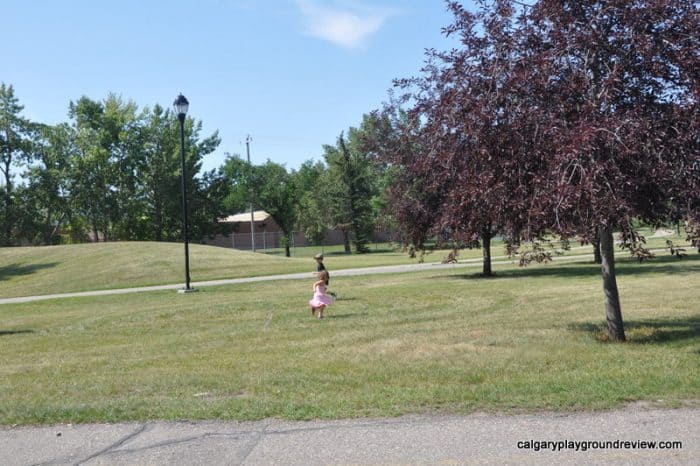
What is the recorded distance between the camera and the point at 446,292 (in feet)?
57.9

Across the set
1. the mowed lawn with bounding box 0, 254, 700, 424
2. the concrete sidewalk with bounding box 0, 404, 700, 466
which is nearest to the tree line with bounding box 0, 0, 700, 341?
the mowed lawn with bounding box 0, 254, 700, 424

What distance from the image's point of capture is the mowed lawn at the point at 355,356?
6.24 meters

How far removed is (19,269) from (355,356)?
29.4m

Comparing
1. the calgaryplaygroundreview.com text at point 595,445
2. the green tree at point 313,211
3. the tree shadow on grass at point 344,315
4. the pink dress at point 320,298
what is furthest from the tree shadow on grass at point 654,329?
the green tree at point 313,211

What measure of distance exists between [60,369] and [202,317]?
18.5 feet

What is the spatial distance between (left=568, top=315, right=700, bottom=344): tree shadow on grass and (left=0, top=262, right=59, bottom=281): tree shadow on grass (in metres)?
28.4

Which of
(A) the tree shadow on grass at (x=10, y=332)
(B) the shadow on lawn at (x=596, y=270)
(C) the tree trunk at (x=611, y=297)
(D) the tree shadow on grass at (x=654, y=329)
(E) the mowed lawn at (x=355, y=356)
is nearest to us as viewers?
(E) the mowed lawn at (x=355, y=356)

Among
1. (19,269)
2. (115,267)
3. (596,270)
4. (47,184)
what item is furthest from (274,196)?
(596,270)

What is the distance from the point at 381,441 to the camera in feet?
16.7

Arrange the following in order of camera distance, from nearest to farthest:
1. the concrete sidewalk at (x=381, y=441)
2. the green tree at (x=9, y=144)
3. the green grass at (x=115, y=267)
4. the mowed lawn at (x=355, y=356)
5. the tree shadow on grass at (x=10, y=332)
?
the concrete sidewalk at (x=381, y=441) → the mowed lawn at (x=355, y=356) → the tree shadow on grass at (x=10, y=332) → the green grass at (x=115, y=267) → the green tree at (x=9, y=144)

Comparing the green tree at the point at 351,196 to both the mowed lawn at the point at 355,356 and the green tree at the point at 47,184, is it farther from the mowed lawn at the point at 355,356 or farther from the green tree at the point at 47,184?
the mowed lawn at the point at 355,356

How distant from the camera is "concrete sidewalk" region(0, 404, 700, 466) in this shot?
471 centimetres

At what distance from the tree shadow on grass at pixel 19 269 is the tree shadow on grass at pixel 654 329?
28.4 metres

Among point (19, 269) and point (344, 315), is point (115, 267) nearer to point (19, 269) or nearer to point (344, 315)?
point (19, 269)
